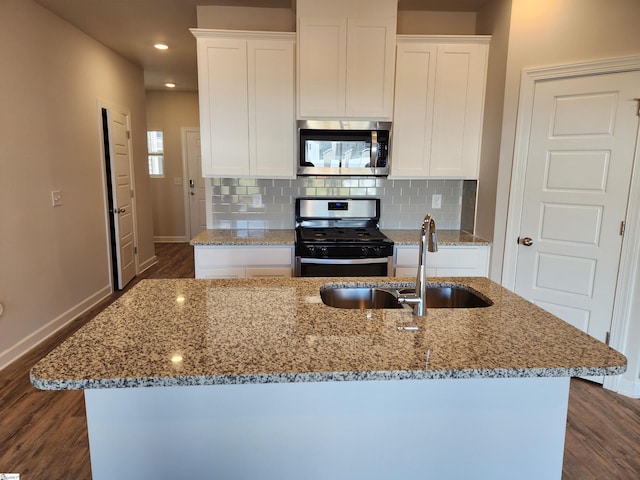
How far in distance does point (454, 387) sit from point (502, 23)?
2.77 meters

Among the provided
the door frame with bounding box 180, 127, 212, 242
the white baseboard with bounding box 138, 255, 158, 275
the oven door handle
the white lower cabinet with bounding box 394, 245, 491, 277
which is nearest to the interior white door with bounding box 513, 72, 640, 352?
the white lower cabinet with bounding box 394, 245, 491, 277

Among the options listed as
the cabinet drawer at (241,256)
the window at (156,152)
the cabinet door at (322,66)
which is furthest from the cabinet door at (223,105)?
the window at (156,152)

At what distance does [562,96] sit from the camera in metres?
2.59

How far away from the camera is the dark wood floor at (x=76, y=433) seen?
6.22 ft

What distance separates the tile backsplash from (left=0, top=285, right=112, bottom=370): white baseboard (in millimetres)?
1586

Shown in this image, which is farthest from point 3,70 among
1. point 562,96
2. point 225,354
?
point 562,96

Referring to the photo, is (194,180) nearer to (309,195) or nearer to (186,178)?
(186,178)

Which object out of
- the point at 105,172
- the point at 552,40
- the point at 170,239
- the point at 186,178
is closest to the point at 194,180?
the point at 186,178

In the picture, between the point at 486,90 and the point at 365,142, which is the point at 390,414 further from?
the point at 486,90

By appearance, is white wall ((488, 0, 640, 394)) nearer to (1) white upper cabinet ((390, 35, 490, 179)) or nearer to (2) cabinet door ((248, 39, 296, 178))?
(1) white upper cabinet ((390, 35, 490, 179))

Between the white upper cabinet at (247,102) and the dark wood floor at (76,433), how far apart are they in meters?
1.86

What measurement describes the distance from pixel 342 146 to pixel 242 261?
1176 millimetres

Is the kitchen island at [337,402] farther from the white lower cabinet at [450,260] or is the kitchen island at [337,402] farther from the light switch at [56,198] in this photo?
the light switch at [56,198]

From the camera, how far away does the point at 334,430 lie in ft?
3.91
